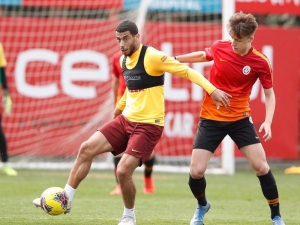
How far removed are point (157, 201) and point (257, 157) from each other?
125 inches

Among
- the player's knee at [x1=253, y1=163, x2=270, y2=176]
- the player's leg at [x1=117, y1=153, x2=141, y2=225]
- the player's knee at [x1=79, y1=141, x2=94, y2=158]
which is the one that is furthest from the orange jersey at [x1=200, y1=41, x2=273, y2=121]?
the player's knee at [x1=79, y1=141, x2=94, y2=158]

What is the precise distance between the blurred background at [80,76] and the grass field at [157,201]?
3.24 ft

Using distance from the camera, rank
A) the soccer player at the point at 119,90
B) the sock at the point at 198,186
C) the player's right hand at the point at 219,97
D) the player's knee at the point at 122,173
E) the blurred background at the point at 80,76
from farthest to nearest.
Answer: the blurred background at the point at 80,76 < the soccer player at the point at 119,90 < the sock at the point at 198,186 < the player's knee at the point at 122,173 < the player's right hand at the point at 219,97

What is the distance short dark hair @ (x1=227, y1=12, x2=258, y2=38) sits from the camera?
7754mm

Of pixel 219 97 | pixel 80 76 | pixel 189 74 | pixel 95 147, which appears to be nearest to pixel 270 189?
pixel 219 97

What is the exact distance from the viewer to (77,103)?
15883mm

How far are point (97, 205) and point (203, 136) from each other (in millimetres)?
2545

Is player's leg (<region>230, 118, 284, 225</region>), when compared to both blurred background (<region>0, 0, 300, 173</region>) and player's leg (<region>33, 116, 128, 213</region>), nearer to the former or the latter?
player's leg (<region>33, 116, 128, 213</region>)

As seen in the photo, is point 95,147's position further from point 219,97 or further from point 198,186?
point 219,97

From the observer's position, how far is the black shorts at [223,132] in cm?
809

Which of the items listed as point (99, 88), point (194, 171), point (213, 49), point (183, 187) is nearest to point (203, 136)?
point (194, 171)

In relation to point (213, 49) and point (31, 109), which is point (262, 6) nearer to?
point (31, 109)

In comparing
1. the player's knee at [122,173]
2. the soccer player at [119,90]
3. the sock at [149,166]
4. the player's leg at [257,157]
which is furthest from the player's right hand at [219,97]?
the sock at [149,166]

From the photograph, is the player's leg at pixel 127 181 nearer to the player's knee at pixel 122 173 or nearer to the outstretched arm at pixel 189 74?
the player's knee at pixel 122 173
